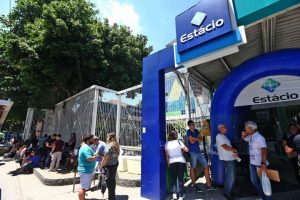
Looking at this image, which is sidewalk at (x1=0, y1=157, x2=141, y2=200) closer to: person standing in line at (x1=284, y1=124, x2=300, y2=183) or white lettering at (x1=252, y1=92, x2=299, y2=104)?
person standing in line at (x1=284, y1=124, x2=300, y2=183)

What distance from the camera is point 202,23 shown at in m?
5.52

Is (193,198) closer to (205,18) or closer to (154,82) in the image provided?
(154,82)

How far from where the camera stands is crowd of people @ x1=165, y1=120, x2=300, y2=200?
17.2 feet

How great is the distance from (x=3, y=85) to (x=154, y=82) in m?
14.1

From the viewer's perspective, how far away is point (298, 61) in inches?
214

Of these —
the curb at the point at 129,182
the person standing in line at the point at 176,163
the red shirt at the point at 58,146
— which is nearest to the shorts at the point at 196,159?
the person standing in line at the point at 176,163

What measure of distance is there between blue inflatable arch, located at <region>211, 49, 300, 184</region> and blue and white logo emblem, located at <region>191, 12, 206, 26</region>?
181 cm

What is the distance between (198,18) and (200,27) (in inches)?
9.2

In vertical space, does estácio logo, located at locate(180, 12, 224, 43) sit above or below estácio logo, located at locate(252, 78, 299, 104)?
above

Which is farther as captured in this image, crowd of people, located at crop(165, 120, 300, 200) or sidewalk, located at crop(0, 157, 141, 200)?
sidewalk, located at crop(0, 157, 141, 200)

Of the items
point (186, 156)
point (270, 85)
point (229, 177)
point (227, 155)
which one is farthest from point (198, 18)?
point (229, 177)

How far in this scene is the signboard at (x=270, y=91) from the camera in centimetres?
691

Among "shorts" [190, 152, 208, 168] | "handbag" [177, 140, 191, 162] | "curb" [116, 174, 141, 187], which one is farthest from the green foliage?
"shorts" [190, 152, 208, 168]

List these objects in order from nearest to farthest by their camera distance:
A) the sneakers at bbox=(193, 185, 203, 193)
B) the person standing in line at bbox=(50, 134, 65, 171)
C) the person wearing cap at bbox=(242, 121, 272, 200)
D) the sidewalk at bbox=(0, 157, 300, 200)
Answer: the person wearing cap at bbox=(242, 121, 272, 200) < the sidewalk at bbox=(0, 157, 300, 200) < the sneakers at bbox=(193, 185, 203, 193) < the person standing in line at bbox=(50, 134, 65, 171)
